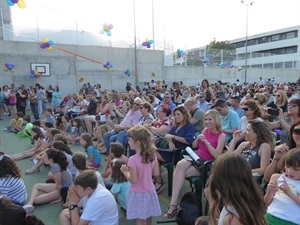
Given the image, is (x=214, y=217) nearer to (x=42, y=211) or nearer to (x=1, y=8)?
(x=42, y=211)

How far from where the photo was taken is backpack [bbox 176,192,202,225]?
10.4 feet

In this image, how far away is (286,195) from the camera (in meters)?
2.26

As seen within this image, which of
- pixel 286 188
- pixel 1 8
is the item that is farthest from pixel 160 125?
pixel 1 8

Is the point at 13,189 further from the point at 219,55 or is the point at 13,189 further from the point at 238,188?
the point at 219,55

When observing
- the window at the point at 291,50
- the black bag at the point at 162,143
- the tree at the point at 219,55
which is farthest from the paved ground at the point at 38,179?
the window at the point at 291,50

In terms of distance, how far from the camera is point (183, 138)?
14.1ft

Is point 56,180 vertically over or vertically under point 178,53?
under

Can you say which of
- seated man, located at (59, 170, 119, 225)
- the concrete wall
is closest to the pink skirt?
seated man, located at (59, 170, 119, 225)

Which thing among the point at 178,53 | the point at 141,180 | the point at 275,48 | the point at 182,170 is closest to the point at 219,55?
the point at 178,53

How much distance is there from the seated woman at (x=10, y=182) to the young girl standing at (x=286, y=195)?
333 cm

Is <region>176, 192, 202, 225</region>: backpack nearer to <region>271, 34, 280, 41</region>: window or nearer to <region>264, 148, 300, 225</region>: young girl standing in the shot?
<region>264, 148, 300, 225</region>: young girl standing

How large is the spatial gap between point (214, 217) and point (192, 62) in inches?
959

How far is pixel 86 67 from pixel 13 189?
16.0 meters

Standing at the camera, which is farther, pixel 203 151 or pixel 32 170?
pixel 32 170
